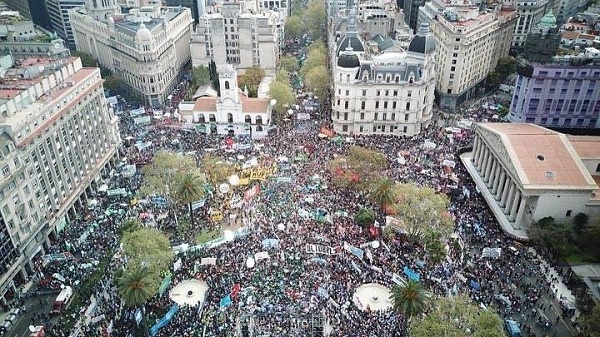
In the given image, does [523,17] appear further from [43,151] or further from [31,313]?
[31,313]

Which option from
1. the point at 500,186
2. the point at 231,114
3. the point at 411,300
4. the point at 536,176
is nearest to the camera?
the point at 411,300

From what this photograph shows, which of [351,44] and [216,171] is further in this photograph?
[351,44]

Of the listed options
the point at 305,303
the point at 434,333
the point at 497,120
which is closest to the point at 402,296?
the point at 434,333

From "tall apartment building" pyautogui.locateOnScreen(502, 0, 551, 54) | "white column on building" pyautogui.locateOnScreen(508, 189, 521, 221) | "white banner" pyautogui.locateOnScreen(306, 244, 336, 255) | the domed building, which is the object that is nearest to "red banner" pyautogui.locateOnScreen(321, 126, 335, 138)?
"white column on building" pyautogui.locateOnScreen(508, 189, 521, 221)

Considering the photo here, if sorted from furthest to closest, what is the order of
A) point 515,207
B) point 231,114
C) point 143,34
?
point 143,34, point 231,114, point 515,207

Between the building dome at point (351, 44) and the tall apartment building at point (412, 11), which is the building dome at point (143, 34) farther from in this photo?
the tall apartment building at point (412, 11)

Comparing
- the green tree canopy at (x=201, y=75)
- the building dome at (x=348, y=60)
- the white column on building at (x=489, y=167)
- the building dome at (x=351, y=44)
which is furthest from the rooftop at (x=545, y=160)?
the green tree canopy at (x=201, y=75)

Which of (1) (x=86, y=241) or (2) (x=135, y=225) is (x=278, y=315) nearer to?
(2) (x=135, y=225)

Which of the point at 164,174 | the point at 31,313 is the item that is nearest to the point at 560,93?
the point at 164,174
